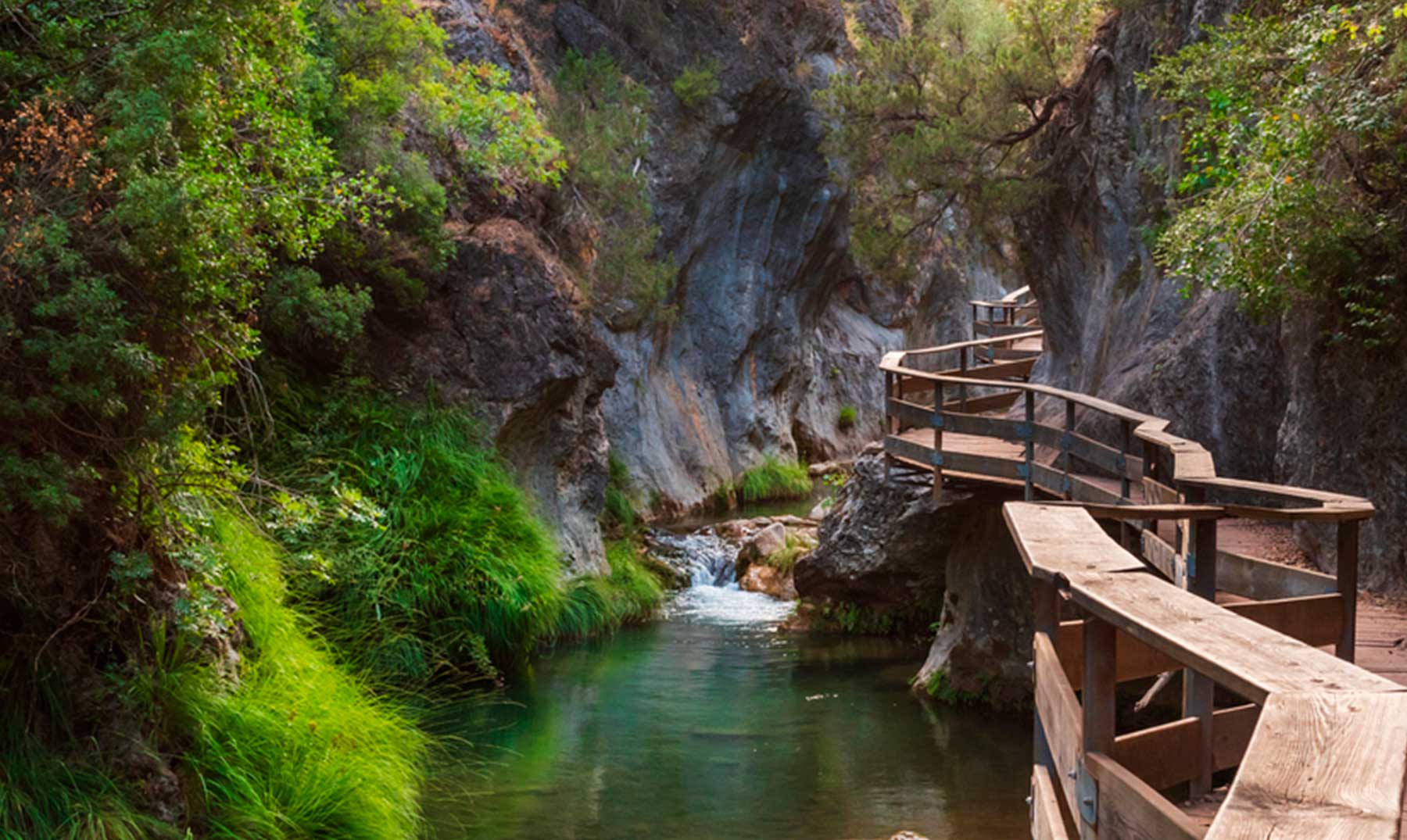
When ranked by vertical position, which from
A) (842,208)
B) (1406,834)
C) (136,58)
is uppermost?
(842,208)

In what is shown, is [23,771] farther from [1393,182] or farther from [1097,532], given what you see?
[1393,182]

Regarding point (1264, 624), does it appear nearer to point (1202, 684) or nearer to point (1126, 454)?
point (1202, 684)

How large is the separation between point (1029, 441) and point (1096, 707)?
8.61 metres

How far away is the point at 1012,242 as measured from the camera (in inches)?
767

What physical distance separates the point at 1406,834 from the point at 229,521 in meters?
7.16

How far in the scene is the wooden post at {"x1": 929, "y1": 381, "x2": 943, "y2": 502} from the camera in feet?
39.3

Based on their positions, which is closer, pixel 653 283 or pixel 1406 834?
pixel 1406 834

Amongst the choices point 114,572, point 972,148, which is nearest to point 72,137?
point 114,572

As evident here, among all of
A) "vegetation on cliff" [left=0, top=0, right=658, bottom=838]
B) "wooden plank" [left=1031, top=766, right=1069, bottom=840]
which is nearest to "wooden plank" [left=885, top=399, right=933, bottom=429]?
"vegetation on cliff" [left=0, top=0, right=658, bottom=838]

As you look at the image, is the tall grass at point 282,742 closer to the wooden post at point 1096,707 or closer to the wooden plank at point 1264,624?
the wooden plank at point 1264,624

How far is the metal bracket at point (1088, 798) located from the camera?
2762 millimetres

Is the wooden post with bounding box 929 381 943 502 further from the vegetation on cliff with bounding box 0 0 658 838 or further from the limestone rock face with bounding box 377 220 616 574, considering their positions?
the vegetation on cliff with bounding box 0 0 658 838

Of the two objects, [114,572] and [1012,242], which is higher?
[1012,242]

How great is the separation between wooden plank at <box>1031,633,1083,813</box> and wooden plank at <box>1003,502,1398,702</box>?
1.04 feet
